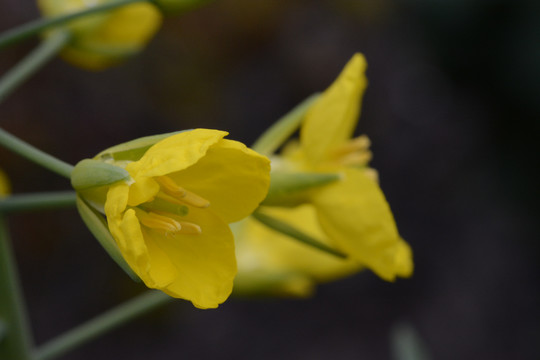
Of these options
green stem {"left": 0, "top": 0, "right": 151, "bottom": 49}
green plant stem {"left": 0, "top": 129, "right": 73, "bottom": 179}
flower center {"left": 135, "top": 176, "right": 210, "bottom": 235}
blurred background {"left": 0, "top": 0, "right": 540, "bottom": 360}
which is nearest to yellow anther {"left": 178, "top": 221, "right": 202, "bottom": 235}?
flower center {"left": 135, "top": 176, "right": 210, "bottom": 235}

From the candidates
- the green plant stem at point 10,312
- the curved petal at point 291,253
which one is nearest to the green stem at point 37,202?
the green plant stem at point 10,312

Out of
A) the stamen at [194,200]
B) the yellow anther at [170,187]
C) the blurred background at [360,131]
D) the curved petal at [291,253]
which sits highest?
the yellow anther at [170,187]

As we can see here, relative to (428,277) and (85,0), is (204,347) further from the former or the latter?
(85,0)

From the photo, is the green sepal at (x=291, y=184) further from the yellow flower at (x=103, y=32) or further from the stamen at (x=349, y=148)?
the yellow flower at (x=103, y=32)

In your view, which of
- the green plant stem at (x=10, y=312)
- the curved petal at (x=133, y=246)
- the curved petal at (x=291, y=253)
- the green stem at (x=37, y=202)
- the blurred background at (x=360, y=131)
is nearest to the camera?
the curved petal at (x=133, y=246)

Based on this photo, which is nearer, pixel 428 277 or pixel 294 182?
pixel 294 182

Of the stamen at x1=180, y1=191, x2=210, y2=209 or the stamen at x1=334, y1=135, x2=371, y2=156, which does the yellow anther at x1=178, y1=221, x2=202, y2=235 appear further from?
the stamen at x1=334, y1=135, x2=371, y2=156

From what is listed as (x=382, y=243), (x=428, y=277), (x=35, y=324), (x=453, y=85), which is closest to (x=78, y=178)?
(x=382, y=243)

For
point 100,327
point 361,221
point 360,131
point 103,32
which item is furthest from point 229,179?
point 360,131
